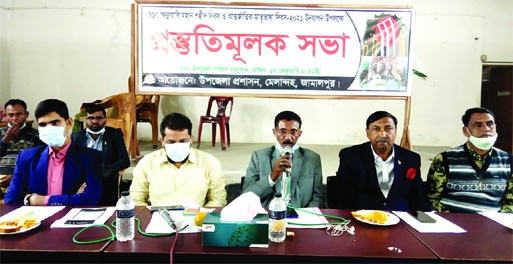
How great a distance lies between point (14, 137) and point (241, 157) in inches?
90.7

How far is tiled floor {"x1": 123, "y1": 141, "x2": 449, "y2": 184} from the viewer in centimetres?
350

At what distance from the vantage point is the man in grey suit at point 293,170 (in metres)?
2.12

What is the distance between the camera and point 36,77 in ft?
19.0

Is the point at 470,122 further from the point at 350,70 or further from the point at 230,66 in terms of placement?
the point at 230,66

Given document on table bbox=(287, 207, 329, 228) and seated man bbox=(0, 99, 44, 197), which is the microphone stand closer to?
document on table bbox=(287, 207, 329, 228)

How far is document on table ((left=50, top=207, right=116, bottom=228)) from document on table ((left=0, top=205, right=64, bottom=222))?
0.07 metres

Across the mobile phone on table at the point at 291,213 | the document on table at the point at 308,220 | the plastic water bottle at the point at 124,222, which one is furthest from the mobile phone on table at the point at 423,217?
the plastic water bottle at the point at 124,222

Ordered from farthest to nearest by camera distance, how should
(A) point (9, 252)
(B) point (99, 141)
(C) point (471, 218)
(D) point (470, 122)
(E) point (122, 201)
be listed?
(B) point (99, 141), (D) point (470, 122), (C) point (471, 218), (E) point (122, 201), (A) point (9, 252)

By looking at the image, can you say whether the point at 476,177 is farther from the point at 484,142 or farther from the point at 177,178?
the point at 177,178

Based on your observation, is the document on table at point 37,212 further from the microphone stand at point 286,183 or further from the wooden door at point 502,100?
the wooden door at point 502,100

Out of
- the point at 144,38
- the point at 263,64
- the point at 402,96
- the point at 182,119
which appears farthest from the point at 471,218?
the point at 144,38

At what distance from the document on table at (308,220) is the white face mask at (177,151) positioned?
28.6 inches

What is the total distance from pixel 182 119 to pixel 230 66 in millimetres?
899

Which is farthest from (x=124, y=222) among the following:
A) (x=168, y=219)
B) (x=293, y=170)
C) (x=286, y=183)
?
(x=293, y=170)
